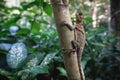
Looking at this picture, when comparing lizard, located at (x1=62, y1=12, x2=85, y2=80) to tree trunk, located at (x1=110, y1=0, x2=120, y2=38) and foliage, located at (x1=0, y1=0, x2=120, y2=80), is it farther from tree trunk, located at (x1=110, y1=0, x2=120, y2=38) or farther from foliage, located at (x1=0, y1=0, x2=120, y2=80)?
tree trunk, located at (x1=110, y1=0, x2=120, y2=38)

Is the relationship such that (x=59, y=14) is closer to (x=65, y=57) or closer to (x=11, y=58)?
(x=65, y=57)

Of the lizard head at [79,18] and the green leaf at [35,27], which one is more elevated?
the lizard head at [79,18]

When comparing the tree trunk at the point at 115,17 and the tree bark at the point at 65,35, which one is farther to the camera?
the tree trunk at the point at 115,17

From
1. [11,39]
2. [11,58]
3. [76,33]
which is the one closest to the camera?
[76,33]

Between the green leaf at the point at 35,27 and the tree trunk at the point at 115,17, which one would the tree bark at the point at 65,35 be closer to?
the green leaf at the point at 35,27

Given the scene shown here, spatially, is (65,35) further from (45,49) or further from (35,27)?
(35,27)

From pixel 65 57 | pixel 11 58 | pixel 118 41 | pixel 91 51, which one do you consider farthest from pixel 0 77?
pixel 118 41

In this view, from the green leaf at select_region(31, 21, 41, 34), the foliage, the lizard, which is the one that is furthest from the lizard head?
the green leaf at select_region(31, 21, 41, 34)

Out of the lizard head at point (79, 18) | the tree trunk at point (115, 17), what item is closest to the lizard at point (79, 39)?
the lizard head at point (79, 18)
